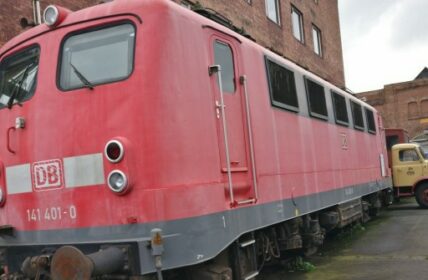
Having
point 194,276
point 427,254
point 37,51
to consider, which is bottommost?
point 427,254

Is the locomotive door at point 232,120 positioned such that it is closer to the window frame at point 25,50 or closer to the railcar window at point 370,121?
the window frame at point 25,50

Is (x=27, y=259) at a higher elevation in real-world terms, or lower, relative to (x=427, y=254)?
higher

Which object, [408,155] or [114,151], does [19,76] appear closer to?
[114,151]

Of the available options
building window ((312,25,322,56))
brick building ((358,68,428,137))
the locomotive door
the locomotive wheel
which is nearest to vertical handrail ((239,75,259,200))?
the locomotive door

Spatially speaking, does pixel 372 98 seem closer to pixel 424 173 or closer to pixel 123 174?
pixel 424 173

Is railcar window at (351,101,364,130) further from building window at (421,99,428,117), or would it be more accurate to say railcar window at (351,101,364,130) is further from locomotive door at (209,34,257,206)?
building window at (421,99,428,117)

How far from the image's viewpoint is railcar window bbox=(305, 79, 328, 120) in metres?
8.59

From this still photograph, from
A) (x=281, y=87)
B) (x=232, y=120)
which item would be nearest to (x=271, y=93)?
(x=281, y=87)

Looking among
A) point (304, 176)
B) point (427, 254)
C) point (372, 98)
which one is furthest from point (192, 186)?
point (372, 98)

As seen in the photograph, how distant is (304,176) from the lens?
25.2 ft

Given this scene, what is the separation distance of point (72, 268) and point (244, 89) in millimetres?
2777

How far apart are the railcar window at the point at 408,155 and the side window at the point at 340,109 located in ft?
25.0

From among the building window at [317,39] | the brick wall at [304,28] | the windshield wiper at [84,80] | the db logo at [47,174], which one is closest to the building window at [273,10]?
the brick wall at [304,28]

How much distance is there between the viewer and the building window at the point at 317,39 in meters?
26.8
